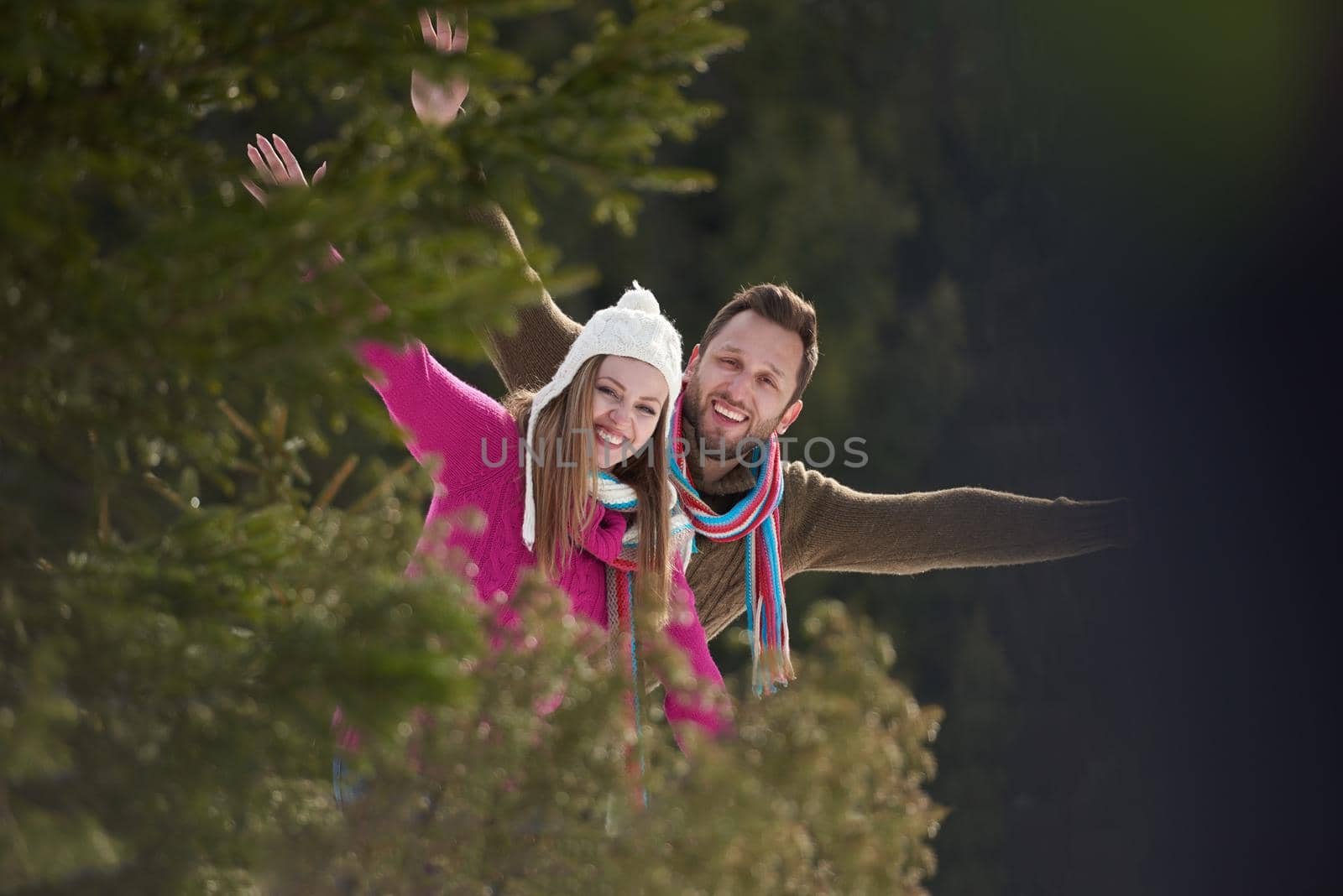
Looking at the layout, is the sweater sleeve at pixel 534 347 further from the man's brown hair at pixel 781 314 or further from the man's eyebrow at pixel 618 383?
the man's eyebrow at pixel 618 383

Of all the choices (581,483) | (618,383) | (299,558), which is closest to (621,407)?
(618,383)

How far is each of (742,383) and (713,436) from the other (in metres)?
0.11

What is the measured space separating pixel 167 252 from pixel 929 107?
29.9ft

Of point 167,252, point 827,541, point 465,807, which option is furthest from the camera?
point 827,541

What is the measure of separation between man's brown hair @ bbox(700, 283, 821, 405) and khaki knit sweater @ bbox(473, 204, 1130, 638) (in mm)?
203

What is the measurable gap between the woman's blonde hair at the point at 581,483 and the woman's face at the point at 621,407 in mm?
17

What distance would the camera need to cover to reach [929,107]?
32.2 feet

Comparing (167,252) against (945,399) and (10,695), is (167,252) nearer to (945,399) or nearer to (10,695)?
(10,695)

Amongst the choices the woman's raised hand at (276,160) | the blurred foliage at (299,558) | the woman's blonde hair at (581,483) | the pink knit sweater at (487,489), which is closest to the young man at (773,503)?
the woman's blonde hair at (581,483)

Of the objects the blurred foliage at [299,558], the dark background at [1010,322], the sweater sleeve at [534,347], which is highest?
the dark background at [1010,322]

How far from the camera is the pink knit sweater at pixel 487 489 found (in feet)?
7.50

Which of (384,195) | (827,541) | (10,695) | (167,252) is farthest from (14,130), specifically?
(827,541)

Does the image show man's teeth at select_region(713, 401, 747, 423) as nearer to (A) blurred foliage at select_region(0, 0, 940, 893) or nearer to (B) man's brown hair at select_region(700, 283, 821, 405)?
(B) man's brown hair at select_region(700, 283, 821, 405)

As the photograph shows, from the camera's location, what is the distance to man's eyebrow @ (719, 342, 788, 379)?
2.87m
